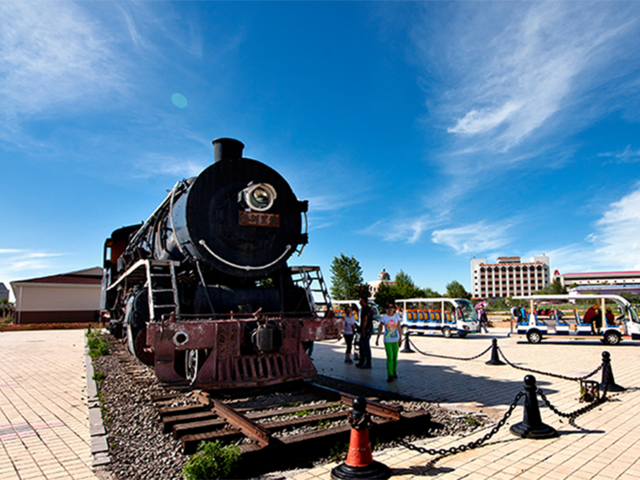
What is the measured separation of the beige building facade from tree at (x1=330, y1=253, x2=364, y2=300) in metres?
20.5

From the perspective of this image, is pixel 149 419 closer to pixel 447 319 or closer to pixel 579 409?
pixel 579 409

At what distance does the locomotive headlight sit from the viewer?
7.04 m

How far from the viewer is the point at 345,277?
1604 inches

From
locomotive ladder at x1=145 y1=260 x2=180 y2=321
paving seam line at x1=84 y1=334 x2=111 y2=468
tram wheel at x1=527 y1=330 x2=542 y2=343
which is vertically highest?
locomotive ladder at x1=145 y1=260 x2=180 y2=321

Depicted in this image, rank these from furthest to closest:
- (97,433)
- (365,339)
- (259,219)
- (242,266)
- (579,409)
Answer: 1. (365,339)
2. (259,219)
3. (242,266)
4. (579,409)
5. (97,433)

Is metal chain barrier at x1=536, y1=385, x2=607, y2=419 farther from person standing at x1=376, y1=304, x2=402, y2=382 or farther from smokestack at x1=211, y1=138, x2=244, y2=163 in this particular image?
smokestack at x1=211, y1=138, x2=244, y2=163

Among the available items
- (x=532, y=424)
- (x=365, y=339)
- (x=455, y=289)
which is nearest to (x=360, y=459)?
(x=532, y=424)

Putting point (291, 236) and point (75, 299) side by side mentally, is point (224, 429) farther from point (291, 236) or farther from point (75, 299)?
point (75, 299)

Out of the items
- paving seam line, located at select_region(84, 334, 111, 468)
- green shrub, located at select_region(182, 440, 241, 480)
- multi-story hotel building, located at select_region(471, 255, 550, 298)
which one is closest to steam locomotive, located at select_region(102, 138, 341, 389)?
paving seam line, located at select_region(84, 334, 111, 468)

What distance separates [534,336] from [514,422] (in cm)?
1238

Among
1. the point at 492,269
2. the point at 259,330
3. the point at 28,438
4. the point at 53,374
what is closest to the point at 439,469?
the point at 259,330

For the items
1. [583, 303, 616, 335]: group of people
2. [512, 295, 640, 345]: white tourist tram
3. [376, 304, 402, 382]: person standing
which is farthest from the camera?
[583, 303, 616, 335]: group of people

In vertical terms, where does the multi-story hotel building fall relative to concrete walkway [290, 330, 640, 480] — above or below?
above

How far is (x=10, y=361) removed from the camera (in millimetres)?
11148
